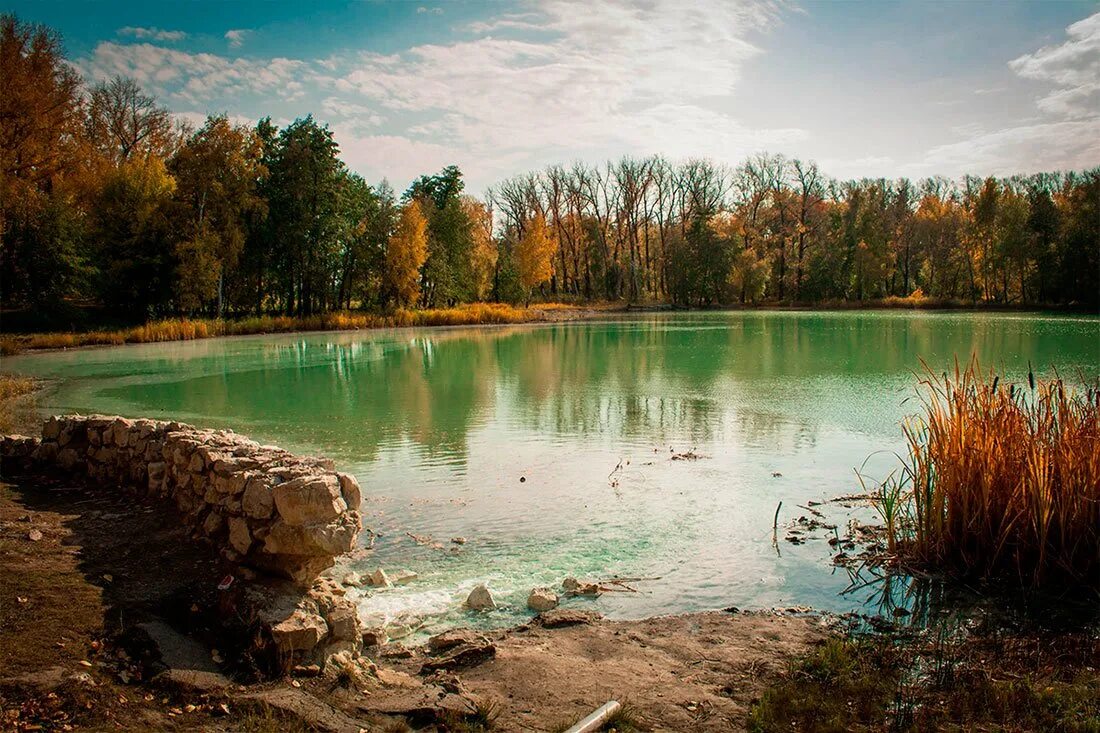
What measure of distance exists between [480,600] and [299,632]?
1.71 meters

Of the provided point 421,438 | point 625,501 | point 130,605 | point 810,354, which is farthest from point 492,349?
point 130,605

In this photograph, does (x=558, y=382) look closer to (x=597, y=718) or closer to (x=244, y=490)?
(x=244, y=490)

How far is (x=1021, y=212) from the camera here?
58.8 meters

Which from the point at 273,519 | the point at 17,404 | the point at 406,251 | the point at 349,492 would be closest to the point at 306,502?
the point at 273,519

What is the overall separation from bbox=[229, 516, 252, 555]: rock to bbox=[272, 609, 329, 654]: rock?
36.7 inches

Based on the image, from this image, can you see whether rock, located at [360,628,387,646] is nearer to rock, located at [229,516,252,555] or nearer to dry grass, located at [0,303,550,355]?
rock, located at [229,516,252,555]

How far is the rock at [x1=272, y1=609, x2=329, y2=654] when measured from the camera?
427 cm

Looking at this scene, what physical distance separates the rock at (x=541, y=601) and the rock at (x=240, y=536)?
219 centimetres

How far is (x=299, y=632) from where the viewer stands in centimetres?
432

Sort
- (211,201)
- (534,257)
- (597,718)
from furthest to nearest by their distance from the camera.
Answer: (534,257)
(211,201)
(597,718)

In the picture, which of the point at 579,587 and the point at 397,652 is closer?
the point at 397,652

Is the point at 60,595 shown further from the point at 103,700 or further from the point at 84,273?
the point at 84,273

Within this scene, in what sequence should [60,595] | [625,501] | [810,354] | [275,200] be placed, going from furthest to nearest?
1. [275,200]
2. [810,354]
3. [625,501]
4. [60,595]

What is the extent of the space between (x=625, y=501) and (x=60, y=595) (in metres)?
5.92
